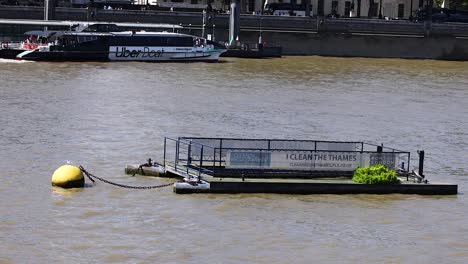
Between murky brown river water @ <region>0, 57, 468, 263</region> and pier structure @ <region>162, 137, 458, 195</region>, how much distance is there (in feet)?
1.33

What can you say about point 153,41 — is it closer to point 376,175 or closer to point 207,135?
point 207,135

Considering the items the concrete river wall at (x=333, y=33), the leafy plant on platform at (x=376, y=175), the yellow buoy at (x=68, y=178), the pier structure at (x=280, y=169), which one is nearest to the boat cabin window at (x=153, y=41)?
the concrete river wall at (x=333, y=33)

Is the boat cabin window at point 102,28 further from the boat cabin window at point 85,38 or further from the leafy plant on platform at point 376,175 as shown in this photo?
the leafy plant on platform at point 376,175

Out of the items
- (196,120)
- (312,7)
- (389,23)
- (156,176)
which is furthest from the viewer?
(312,7)

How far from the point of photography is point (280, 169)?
37094 millimetres

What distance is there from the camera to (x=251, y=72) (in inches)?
3487

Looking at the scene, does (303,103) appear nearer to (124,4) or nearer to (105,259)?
(105,259)

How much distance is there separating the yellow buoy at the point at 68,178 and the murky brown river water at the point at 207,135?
0.29 metres

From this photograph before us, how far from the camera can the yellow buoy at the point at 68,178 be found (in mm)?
35125

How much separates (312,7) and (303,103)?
70.7 m

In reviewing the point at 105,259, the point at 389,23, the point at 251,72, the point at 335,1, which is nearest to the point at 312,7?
the point at 335,1

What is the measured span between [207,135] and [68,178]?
1461cm

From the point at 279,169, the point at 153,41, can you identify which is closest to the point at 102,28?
the point at 153,41

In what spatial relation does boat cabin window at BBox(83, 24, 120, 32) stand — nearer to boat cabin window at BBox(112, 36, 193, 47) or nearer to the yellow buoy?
boat cabin window at BBox(112, 36, 193, 47)
